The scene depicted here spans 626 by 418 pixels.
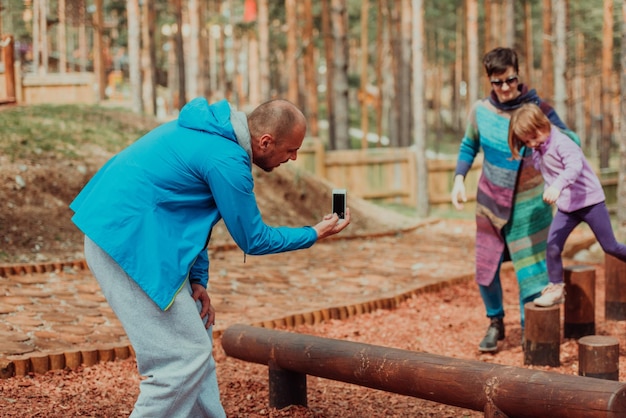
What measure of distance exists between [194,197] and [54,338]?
10.2 feet

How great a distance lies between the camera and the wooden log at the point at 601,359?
15.5 ft

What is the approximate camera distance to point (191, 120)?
3254 millimetres

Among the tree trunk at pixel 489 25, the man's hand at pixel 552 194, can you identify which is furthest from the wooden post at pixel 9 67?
the tree trunk at pixel 489 25

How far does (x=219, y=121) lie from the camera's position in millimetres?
3229

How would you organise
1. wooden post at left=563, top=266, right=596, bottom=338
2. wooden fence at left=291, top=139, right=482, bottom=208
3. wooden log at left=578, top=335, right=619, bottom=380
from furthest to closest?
wooden fence at left=291, top=139, right=482, bottom=208 < wooden post at left=563, top=266, right=596, bottom=338 < wooden log at left=578, top=335, right=619, bottom=380

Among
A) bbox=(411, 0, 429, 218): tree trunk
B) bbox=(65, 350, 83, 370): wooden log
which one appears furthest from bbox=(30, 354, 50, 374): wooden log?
bbox=(411, 0, 429, 218): tree trunk

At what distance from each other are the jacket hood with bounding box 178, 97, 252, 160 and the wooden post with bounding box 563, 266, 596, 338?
12.5 feet

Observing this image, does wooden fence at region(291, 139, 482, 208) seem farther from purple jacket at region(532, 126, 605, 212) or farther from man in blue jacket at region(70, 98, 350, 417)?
man in blue jacket at region(70, 98, 350, 417)

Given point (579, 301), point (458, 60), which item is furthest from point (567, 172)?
point (458, 60)

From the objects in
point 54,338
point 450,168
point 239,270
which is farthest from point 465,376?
point 450,168

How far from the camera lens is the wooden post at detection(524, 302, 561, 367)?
216 inches

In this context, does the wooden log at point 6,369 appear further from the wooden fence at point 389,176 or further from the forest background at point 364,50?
the wooden fence at point 389,176

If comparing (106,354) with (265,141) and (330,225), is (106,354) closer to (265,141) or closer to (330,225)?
(330,225)

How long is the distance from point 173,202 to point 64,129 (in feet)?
34.3
